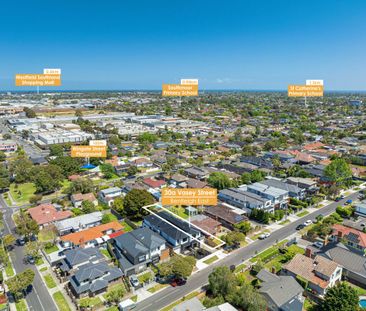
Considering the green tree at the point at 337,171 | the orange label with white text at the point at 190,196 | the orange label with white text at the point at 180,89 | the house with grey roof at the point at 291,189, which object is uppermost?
the orange label with white text at the point at 180,89

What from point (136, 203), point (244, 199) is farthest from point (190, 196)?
point (244, 199)

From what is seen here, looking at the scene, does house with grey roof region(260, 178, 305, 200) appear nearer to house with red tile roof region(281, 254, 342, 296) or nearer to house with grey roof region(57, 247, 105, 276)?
house with red tile roof region(281, 254, 342, 296)

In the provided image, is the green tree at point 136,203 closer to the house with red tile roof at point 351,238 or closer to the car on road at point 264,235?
the car on road at point 264,235

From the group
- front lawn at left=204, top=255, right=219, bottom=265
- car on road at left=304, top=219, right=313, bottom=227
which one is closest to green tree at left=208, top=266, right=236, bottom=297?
front lawn at left=204, top=255, right=219, bottom=265

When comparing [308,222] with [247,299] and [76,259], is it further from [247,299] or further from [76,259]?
[76,259]

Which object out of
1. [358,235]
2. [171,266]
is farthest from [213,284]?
[358,235]

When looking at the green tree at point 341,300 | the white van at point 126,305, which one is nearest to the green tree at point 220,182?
the green tree at point 341,300

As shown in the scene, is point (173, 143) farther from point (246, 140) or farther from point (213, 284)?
point (213, 284)
